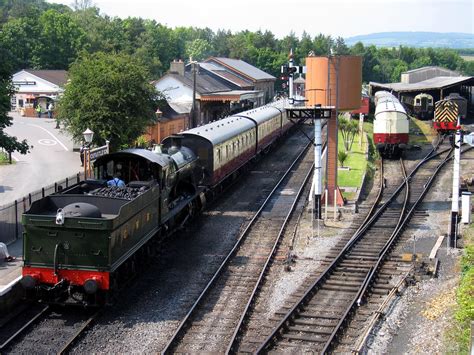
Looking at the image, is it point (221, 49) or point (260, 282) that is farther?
point (221, 49)

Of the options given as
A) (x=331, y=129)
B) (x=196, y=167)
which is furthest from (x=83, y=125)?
(x=331, y=129)

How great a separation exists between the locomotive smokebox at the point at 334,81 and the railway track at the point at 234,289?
446cm

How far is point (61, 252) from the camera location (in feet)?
47.6

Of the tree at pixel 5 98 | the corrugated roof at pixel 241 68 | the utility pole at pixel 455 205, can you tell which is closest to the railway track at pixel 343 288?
the utility pole at pixel 455 205

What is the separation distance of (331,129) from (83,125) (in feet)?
42.6

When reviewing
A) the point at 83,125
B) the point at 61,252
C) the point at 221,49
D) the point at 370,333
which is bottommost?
the point at 370,333

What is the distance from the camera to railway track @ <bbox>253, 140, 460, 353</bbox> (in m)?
13.9

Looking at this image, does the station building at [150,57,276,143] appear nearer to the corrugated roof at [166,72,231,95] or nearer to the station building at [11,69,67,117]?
the corrugated roof at [166,72,231,95]

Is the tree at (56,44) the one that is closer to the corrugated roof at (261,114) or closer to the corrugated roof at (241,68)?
the corrugated roof at (241,68)

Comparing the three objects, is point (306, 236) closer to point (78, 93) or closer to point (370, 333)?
point (370, 333)

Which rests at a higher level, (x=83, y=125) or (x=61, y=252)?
(x=83, y=125)

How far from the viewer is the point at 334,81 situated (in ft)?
84.9

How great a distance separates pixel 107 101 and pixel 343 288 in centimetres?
1914

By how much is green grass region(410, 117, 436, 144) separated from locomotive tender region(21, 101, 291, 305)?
93.4 feet
